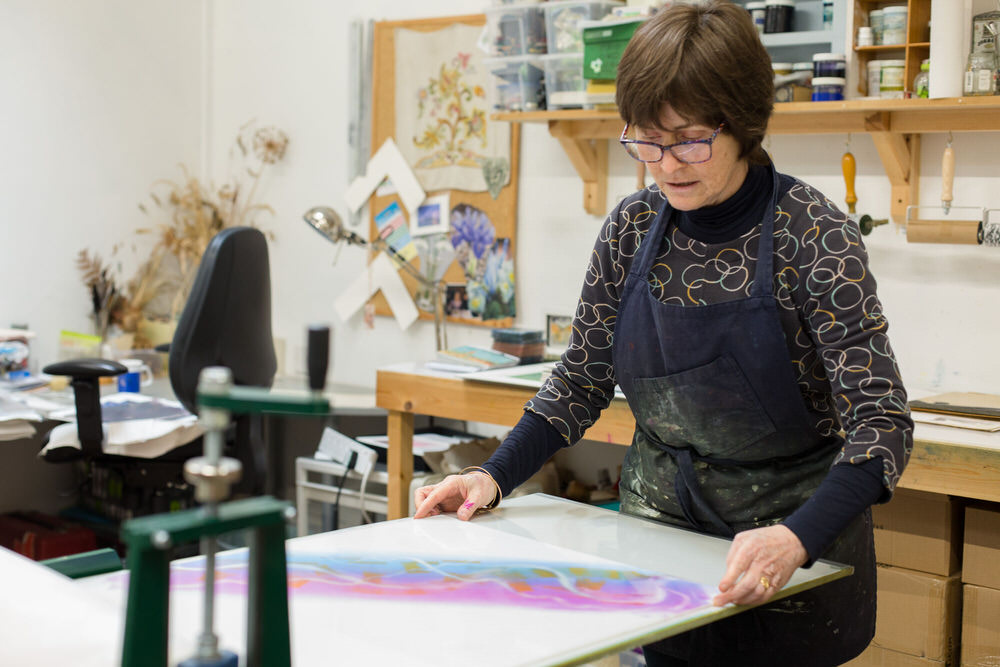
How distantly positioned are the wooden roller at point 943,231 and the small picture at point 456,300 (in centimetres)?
144

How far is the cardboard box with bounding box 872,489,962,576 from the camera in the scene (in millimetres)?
2072

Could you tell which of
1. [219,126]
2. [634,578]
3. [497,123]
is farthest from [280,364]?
[634,578]

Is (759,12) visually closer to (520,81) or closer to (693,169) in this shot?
(520,81)

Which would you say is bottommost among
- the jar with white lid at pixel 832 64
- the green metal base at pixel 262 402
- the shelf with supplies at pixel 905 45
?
the green metal base at pixel 262 402

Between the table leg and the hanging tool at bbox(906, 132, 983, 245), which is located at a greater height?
the hanging tool at bbox(906, 132, 983, 245)

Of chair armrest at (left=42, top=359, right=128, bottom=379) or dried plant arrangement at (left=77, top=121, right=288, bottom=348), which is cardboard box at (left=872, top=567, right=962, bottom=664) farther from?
dried plant arrangement at (left=77, top=121, right=288, bottom=348)

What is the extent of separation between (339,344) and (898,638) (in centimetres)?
232

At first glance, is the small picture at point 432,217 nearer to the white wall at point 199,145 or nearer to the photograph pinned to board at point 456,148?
the photograph pinned to board at point 456,148

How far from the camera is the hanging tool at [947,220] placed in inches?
94.0

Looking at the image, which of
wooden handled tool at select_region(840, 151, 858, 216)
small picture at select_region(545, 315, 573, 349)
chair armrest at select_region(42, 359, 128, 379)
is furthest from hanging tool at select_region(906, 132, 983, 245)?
chair armrest at select_region(42, 359, 128, 379)

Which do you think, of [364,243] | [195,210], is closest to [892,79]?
[364,243]

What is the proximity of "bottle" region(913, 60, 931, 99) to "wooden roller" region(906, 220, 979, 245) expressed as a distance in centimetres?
29

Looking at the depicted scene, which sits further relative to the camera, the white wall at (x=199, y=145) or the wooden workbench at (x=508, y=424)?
the white wall at (x=199, y=145)

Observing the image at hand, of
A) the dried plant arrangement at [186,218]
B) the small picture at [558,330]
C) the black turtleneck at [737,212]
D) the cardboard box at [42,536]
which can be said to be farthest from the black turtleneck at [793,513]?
the dried plant arrangement at [186,218]
